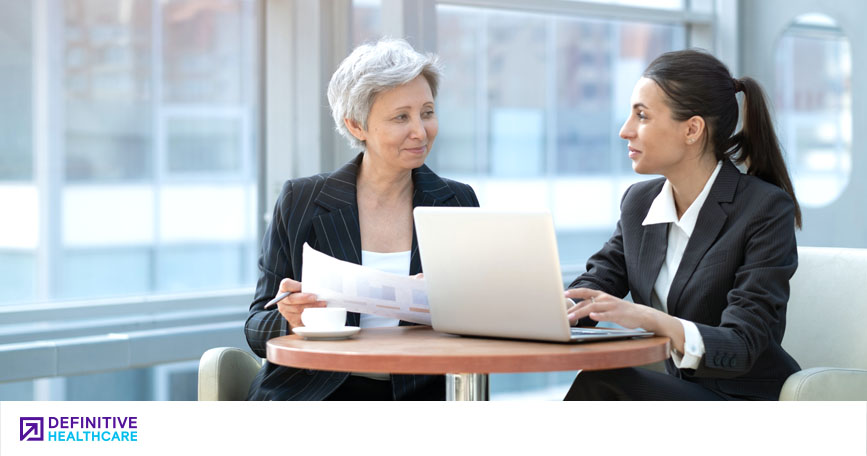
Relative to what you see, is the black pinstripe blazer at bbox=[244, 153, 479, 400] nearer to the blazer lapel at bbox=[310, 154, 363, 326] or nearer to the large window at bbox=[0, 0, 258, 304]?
the blazer lapel at bbox=[310, 154, 363, 326]

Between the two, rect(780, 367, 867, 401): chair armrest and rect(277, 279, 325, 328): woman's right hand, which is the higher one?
rect(277, 279, 325, 328): woman's right hand

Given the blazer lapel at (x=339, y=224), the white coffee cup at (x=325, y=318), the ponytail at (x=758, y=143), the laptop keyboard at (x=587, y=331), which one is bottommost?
the laptop keyboard at (x=587, y=331)

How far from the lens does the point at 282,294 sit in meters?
1.90

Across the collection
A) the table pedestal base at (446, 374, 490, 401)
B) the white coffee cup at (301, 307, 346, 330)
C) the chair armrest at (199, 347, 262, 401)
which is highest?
the white coffee cup at (301, 307, 346, 330)

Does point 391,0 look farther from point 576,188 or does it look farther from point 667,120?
point 576,188

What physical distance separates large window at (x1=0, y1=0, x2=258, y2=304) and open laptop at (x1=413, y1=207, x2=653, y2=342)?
7.12 feet

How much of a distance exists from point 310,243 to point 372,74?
439 mm

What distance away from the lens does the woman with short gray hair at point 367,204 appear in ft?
7.06

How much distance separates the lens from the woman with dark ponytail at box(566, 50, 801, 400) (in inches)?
73.4

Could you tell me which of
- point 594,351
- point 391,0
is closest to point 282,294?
point 594,351
